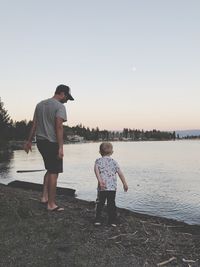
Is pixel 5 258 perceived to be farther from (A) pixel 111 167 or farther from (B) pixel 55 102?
(B) pixel 55 102

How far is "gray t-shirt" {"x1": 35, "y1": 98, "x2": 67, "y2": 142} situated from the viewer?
27.5 ft

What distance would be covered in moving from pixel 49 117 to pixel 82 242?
10.3 feet

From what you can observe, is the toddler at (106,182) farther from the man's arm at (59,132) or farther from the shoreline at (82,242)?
the man's arm at (59,132)

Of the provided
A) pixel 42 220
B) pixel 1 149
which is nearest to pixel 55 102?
pixel 42 220

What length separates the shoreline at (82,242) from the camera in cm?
577

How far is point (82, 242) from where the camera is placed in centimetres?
658

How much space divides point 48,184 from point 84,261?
10.3 ft

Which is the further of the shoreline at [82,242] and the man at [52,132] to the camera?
the man at [52,132]

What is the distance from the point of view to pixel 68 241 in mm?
6570

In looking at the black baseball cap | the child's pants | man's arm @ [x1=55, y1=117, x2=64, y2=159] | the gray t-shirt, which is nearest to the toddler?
the child's pants

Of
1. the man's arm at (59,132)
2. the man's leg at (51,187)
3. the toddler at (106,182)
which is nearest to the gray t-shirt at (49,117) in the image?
the man's arm at (59,132)

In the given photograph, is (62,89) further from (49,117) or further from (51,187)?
(51,187)

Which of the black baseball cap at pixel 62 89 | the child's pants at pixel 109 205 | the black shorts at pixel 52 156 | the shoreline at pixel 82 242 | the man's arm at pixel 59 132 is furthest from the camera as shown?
the black baseball cap at pixel 62 89

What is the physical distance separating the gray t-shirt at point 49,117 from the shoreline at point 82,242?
1.77 metres
